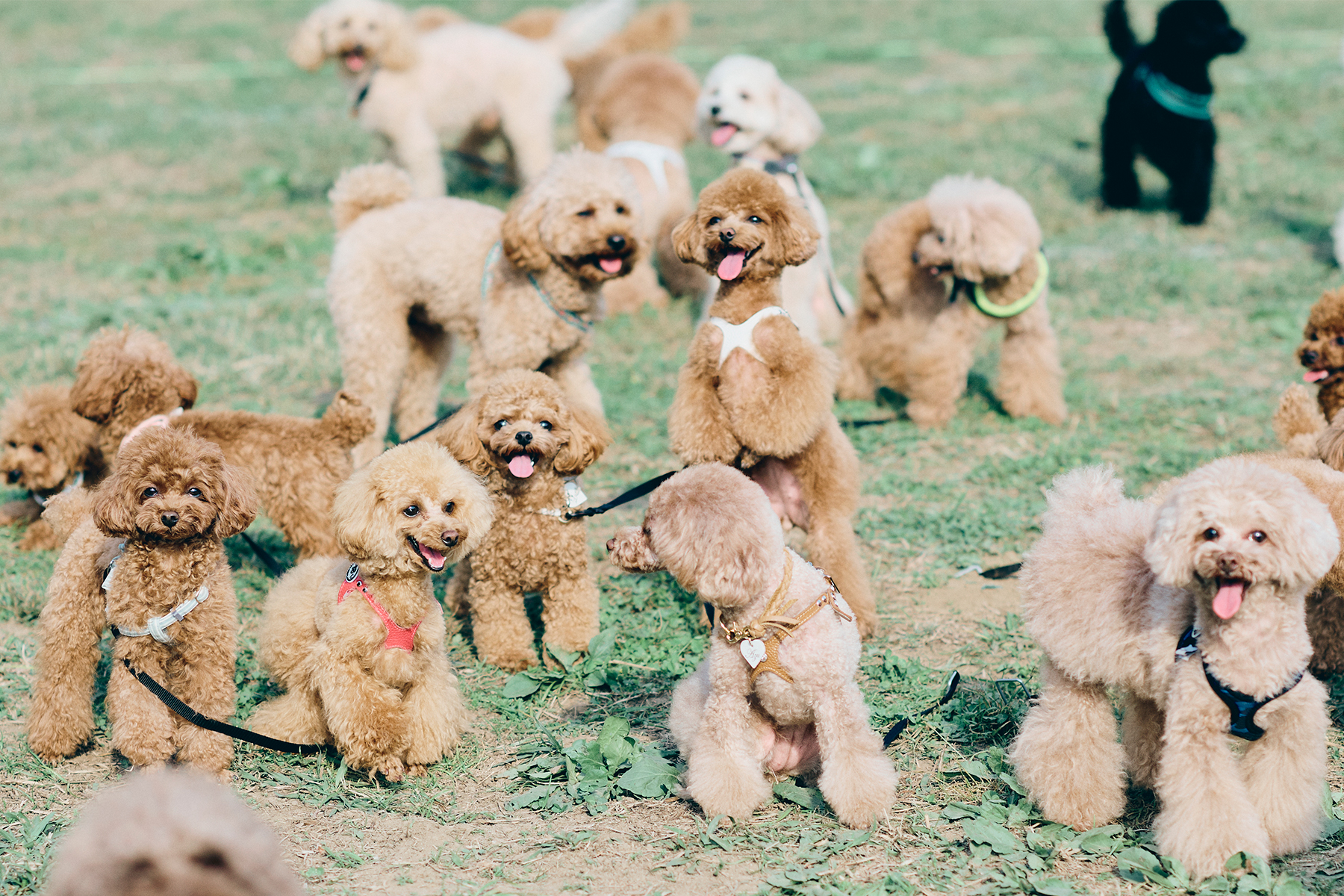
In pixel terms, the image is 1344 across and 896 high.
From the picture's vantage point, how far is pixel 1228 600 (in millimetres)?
2752

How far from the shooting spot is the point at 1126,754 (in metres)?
3.47

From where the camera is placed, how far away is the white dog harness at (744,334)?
14.1 ft

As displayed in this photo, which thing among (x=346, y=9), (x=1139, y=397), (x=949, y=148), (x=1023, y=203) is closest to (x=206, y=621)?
(x=1023, y=203)

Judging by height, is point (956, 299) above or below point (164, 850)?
below

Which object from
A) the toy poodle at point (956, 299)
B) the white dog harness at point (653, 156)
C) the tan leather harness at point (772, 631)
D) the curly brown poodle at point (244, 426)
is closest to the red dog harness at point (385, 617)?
the curly brown poodle at point (244, 426)

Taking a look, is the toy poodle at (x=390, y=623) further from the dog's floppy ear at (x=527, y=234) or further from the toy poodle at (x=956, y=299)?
the toy poodle at (x=956, y=299)

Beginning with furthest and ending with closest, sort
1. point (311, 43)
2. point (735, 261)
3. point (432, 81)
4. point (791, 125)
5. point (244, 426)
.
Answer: point (432, 81), point (311, 43), point (791, 125), point (244, 426), point (735, 261)

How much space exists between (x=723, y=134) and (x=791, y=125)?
43cm

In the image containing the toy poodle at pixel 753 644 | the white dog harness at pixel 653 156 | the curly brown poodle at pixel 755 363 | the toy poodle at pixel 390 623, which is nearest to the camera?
the toy poodle at pixel 753 644

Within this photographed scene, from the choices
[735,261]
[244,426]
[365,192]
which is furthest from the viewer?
[365,192]

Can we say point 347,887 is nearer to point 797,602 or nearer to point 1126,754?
point 797,602

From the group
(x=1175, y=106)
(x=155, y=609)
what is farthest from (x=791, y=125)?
(x=155, y=609)

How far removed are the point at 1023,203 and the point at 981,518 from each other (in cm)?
204

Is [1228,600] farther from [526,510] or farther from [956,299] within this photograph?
[956,299]
